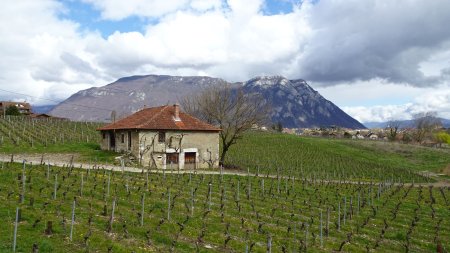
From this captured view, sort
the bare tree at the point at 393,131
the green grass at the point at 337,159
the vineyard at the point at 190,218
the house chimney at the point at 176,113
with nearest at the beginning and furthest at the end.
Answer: the vineyard at the point at 190,218 < the house chimney at the point at 176,113 < the green grass at the point at 337,159 < the bare tree at the point at 393,131

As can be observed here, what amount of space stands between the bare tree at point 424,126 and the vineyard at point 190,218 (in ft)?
328

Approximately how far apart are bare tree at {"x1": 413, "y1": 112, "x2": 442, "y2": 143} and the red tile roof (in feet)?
319

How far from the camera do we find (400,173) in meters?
56.1

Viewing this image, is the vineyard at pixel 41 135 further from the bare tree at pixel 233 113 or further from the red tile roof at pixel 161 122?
the bare tree at pixel 233 113

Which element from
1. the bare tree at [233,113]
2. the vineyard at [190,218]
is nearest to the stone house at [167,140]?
the bare tree at [233,113]

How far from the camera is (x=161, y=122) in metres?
42.8

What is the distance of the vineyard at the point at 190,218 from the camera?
15516 millimetres

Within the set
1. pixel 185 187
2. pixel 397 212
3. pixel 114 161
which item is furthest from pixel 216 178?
pixel 397 212

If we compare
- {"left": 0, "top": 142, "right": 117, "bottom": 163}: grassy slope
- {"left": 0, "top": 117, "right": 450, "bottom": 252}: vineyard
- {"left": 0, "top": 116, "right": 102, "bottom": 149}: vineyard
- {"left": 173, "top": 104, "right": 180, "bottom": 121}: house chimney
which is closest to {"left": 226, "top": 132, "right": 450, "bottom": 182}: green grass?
{"left": 173, "top": 104, "right": 180, "bottom": 121}: house chimney

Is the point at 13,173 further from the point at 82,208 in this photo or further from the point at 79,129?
the point at 79,129

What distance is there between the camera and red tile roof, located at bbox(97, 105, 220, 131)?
42.1 metres

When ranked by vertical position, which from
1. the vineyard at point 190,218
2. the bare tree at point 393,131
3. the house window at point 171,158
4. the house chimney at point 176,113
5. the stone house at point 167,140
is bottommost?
the vineyard at point 190,218

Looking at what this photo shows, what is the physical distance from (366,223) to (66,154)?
1261 inches

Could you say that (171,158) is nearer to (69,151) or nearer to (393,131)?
(69,151)
